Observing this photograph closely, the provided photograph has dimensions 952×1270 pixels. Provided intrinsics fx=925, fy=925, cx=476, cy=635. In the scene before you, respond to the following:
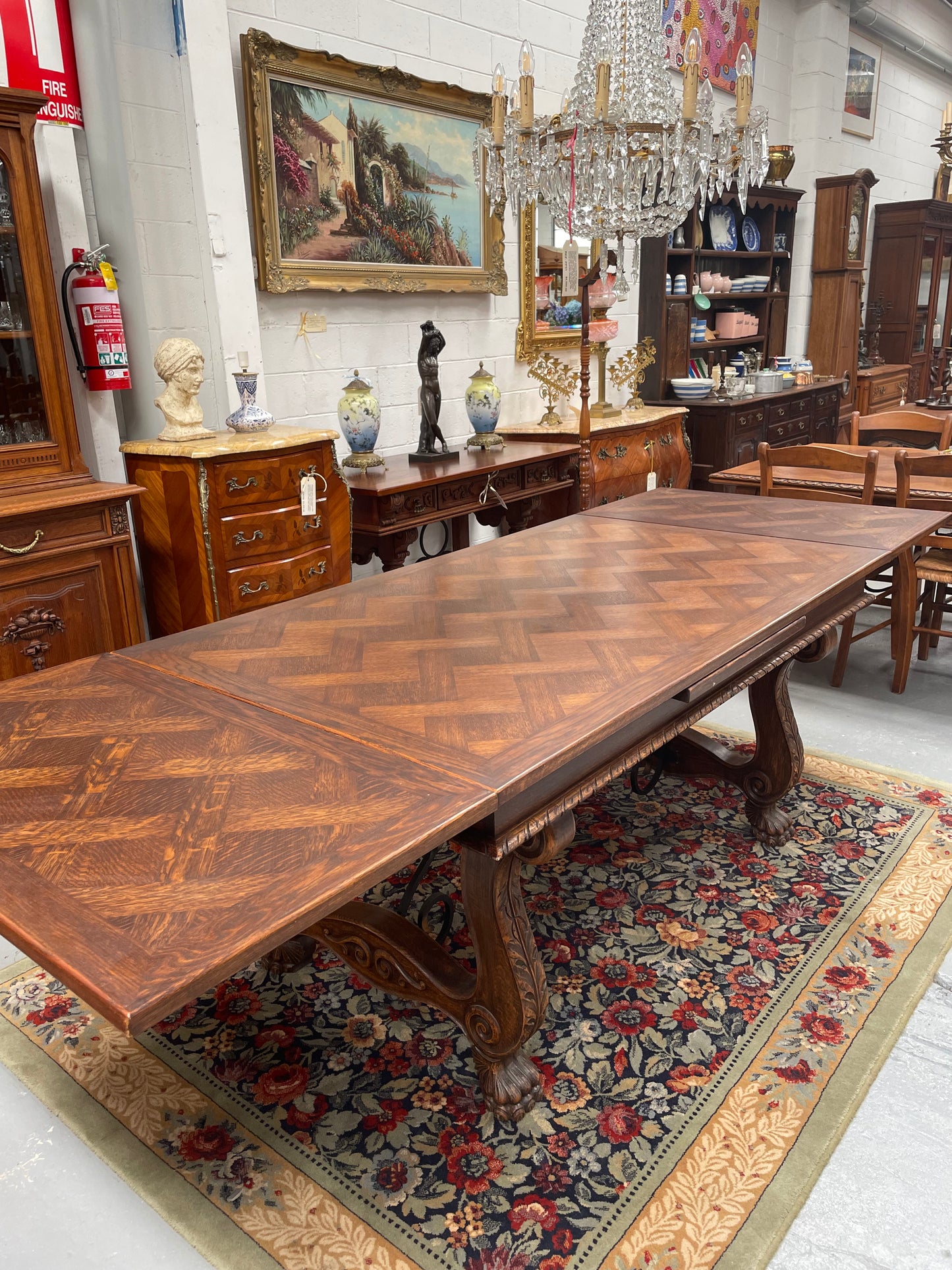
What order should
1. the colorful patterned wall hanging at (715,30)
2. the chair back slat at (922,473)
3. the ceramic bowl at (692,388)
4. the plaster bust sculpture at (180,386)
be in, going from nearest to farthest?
the plaster bust sculpture at (180,386)
the chair back slat at (922,473)
the ceramic bowl at (692,388)
the colorful patterned wall hanging at (715,30)

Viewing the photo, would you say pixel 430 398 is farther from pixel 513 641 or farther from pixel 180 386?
pixel 513 641

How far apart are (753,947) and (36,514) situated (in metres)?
2.30

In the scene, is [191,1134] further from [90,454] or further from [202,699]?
[90,454]

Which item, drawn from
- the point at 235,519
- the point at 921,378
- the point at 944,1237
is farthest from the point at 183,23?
the point at 921,378

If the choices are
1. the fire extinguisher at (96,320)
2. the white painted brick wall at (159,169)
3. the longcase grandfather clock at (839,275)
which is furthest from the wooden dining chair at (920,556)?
the longcase grandfather clock at (839,275)

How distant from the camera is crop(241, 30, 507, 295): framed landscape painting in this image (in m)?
3.56

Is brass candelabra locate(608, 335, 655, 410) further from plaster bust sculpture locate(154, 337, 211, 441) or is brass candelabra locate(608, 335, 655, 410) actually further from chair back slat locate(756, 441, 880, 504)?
plaster bust sculpture locate(154, 337, 211, 441)

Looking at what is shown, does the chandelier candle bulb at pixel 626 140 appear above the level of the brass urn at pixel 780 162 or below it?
below

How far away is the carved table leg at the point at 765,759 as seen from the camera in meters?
2.54

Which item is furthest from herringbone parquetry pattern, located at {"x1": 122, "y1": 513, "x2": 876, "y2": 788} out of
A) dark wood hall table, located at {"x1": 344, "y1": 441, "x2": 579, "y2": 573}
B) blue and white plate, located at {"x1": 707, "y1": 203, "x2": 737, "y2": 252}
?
blue and white plate, located at {"x1": 707, "y1": 203, "x2": 737, "y2": 252}

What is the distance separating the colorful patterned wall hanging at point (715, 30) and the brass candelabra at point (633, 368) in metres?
1.99

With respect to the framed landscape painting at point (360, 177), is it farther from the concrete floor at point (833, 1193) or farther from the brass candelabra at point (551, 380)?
the concrete floor at point (833, 1193)

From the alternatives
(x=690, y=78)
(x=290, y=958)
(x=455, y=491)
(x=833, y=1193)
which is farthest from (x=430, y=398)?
(x=833, y=1193)

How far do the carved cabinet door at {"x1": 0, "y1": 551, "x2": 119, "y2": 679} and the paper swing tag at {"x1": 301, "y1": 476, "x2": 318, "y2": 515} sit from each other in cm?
68
